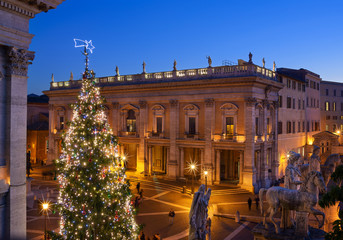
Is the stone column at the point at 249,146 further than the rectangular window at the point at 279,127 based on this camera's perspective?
No

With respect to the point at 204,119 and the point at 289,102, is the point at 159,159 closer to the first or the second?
the point at 204,119

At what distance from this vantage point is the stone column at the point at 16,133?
13.3m

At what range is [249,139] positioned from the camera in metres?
32.1

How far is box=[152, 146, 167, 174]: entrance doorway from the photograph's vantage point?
140 feet

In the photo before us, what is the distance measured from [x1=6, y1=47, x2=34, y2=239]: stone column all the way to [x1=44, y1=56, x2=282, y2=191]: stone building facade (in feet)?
75.1

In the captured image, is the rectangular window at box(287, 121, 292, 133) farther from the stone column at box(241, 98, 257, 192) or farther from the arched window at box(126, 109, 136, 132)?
the arched window at box(126, 109, 136, 132)

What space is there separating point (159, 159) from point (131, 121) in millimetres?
6890

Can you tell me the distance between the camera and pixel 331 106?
67688 millimetres

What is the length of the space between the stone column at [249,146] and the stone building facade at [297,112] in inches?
387

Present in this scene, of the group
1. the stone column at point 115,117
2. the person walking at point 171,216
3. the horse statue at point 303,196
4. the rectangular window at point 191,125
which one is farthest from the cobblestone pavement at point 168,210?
the stone column at point 115,117

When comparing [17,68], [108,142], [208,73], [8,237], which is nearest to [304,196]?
[108,142]

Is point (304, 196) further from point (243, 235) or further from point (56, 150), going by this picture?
point (56, 150)

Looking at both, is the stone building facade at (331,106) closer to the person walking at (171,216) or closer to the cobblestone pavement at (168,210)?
the cobblestone pavement at (168,210)

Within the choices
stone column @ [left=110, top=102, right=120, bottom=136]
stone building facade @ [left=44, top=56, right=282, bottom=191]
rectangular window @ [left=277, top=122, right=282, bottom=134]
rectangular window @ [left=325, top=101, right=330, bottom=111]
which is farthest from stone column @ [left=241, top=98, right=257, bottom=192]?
rectangular window @ [left=325, top=101, right=330, bottom=111]
